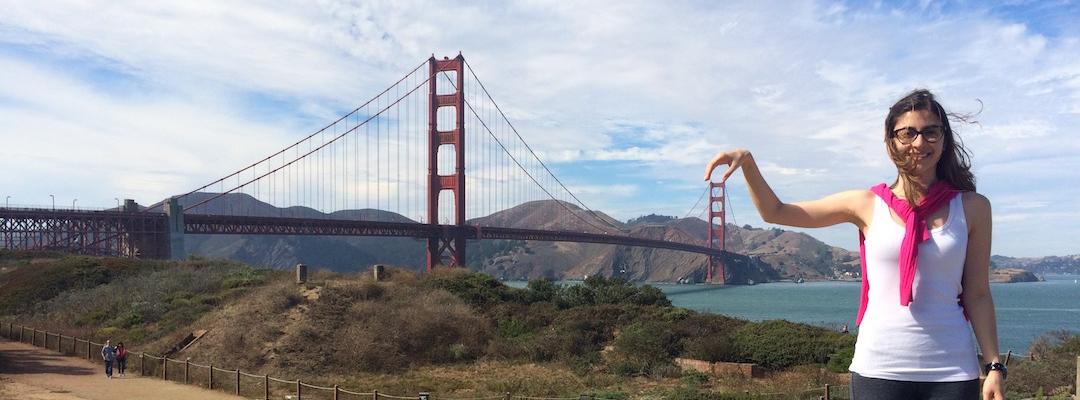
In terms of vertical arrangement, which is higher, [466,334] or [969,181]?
[969,181]

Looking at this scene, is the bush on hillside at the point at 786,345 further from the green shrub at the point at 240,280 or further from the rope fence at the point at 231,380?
the green shrub at the point at 240,280

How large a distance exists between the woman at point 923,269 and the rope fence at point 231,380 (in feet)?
33.2

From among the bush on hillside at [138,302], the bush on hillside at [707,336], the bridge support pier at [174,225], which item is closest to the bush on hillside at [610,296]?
Answer: the bush on hillside at [707,336]

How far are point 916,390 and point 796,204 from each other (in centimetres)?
68

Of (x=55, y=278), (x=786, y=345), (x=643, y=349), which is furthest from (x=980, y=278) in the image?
(x=55, y=278)

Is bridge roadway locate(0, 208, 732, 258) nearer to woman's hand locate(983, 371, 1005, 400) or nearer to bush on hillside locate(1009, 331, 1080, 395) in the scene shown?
bush on hillside locate(1009, 331, 1080, 395)

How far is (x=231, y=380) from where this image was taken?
56.0 ft

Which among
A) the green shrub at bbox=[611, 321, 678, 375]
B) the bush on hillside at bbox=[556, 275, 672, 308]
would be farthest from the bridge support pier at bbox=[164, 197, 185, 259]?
the green shrub at bbox=[611, 321, 678, 375]

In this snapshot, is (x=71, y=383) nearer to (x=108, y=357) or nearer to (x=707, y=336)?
(x=108, y=357)

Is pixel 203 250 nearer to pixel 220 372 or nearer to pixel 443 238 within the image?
pixel 443 238

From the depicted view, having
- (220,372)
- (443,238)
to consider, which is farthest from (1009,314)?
(220,372)

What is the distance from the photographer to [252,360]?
19469 millimetres

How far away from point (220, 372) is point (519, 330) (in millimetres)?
8444

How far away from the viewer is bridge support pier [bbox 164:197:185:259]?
4484cm
